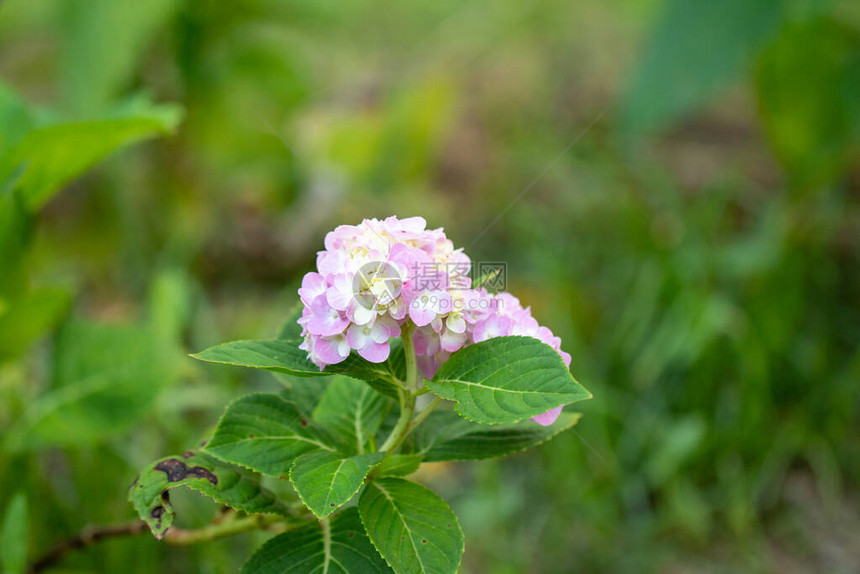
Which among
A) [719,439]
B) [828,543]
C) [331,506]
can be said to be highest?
[331,506]

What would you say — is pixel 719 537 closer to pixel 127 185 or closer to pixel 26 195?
pixel 26 195

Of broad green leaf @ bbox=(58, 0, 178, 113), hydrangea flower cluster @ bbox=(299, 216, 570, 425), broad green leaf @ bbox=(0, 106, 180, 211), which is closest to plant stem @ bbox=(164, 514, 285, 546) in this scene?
hydrangea flower cluster @ bbox=(299, 216, 570, 425)

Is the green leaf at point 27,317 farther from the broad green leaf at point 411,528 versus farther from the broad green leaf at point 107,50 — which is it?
the broad green leaf at point 107,50

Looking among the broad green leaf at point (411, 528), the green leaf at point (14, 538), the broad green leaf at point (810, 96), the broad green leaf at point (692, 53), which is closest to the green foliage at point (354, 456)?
the broad green leaf at point (411, 528)

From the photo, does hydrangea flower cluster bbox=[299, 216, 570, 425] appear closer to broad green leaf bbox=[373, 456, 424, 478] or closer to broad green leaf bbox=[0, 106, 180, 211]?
broad green leaf bbox=[373, 456, 424, 478]

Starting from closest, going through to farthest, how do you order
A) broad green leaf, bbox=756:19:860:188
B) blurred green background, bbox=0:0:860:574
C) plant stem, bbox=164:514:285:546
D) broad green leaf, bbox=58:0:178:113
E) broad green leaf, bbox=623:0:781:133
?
plant stem, bbox=164:514:285:546 → blurred green background, bbox=0:0:860:574 → broad green leaf, bbox=623:0:781:133 → broad green leaf, bbox=58:0:178:113 → broad green leaf, bbox=756:19:860:188

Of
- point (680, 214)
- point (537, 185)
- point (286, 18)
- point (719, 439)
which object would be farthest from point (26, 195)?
point (537, 185)
